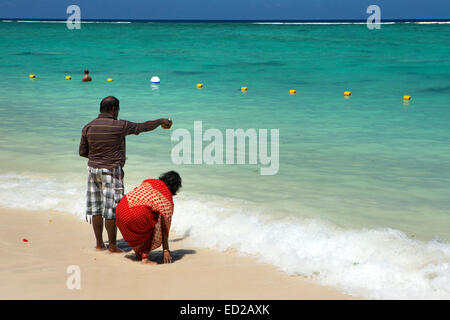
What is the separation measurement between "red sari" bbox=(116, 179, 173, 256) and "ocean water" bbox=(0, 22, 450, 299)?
77 cm

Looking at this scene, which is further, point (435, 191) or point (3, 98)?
point (3, 98)

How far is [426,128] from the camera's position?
11383 millimetres

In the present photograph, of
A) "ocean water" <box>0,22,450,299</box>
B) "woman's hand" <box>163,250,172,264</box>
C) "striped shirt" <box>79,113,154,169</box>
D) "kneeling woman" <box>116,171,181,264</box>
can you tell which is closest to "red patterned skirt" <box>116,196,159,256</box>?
"kneeling woman" <box>116,171,181,264</box>

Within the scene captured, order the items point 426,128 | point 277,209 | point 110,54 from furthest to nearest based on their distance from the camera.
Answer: point 110,54, point 426,128, point 277,209

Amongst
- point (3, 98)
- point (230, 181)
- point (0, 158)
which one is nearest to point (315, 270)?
point (230, 181)

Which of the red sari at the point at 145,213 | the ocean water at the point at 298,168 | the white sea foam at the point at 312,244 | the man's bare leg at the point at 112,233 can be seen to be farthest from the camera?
the ocean water at the point at 298,168

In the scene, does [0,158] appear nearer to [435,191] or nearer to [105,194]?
[105,194]

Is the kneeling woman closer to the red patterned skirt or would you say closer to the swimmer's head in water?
the red patterned skirt

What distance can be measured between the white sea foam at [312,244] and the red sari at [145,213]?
780 mm

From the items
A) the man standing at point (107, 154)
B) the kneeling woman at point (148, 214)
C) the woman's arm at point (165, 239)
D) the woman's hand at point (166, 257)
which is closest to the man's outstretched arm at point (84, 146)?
the man standing at point (107, 154)

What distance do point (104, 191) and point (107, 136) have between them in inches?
17.3

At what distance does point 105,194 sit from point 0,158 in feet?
14.9

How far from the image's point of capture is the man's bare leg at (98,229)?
4590mm

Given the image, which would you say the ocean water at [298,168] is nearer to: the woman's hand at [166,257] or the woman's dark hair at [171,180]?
the woman's hand at [166,257]
